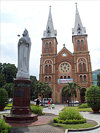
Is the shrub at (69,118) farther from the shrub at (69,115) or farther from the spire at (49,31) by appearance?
the spire at (49,31)

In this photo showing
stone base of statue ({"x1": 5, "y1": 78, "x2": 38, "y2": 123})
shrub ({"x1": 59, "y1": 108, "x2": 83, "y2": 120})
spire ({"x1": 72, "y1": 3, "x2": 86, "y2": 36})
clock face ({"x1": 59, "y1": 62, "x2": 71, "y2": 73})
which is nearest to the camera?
stone base of statue ({"x1": 5, "y1": 78, "x2": 38, "y2": 123})

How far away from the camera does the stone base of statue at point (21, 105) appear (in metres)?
7.46

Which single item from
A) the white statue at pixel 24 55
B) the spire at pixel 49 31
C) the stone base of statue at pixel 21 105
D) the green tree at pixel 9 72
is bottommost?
the stone base of statue at pixel 21 105

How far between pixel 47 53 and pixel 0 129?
122 ft

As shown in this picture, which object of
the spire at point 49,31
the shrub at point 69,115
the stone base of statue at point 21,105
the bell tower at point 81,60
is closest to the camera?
→ the stone base of statue at point 21,105

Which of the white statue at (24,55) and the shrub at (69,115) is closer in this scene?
the shrub at (69,115)

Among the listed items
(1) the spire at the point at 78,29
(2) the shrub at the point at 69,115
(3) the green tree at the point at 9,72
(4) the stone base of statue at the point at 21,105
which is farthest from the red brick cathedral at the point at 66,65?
(4) the stone base of statue at the point at 21,105

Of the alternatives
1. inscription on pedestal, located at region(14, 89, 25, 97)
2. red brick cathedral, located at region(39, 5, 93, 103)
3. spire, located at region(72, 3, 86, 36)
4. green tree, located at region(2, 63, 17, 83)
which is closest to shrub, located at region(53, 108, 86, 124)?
inscription on pedestal, located at region(14, 89, 25, 97)

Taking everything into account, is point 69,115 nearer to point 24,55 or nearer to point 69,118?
point 69,118

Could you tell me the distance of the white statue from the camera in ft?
30.1

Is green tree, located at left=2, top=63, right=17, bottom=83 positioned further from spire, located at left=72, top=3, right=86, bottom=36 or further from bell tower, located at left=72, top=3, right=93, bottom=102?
spire, located at left=72, top=3, right=86, bottom=36

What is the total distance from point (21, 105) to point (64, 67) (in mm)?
31945

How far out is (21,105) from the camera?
804 centimetres

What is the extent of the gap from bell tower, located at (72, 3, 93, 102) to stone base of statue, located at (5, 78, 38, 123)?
95.8 ft
